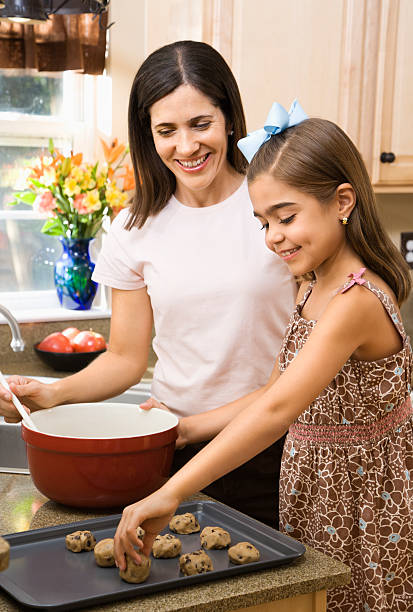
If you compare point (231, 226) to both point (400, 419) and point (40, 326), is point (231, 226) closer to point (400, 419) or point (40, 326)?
point (400, 419)

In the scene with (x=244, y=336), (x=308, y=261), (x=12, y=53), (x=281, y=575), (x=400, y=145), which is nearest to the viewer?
(x=281, y=575)

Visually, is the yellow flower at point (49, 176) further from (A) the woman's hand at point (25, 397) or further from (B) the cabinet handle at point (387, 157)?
(A) the woman's hand at point (25, 397)

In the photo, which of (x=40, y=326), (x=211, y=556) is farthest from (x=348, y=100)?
(x=211, y=556)

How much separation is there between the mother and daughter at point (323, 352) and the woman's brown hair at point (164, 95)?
1cm

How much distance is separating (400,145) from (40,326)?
1.34m

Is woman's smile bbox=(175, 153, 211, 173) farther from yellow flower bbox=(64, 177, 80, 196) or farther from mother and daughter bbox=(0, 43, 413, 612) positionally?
yellow flower bbox=(64, 177, 80, 196)

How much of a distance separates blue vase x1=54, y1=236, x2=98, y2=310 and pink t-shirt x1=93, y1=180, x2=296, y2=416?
3.49 feet

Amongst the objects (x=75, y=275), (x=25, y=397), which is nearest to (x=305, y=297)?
(x=25, y=397)

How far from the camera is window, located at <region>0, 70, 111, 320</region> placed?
276 cm

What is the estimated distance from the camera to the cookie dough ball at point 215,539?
1.06 m

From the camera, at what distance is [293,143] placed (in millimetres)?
1290

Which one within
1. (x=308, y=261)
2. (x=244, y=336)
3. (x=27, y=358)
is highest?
(x=308, y=261)

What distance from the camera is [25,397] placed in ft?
4.68

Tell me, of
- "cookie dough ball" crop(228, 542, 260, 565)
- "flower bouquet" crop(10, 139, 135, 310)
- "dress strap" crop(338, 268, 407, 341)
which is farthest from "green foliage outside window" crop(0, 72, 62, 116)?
"cookie dough ball" crop(228, 542, 260, 565)
